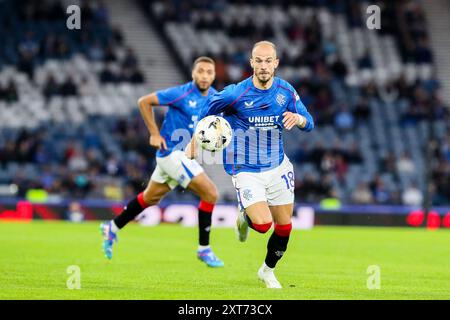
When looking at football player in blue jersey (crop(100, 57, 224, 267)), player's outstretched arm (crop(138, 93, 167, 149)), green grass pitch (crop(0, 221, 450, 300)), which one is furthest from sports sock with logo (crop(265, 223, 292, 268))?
player's outstretched arm (crop(138, 93, 167, 149))

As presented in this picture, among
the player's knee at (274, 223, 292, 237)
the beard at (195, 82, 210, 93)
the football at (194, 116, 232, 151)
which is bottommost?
the player's knee at (274, 223, 292, 237)

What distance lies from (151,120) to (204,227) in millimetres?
1766

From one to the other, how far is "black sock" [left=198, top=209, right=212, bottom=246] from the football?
3.00 m

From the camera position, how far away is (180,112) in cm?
1423

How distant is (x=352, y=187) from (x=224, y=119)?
64.5 ft

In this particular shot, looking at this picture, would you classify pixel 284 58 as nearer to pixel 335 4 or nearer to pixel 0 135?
pixel 335 4

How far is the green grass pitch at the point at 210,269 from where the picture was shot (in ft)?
33.8

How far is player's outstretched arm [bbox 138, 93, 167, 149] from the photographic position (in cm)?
1398

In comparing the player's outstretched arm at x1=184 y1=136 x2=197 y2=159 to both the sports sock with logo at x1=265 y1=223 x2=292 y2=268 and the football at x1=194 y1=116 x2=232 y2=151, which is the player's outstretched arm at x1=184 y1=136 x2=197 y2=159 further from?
the sports sock with logo at x1=265 y1=223 x2=292 y2=268

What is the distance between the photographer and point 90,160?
1125 inches

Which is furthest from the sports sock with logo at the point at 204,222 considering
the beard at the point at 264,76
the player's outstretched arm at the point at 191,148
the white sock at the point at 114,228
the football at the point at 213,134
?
the beard at the point at 264,76

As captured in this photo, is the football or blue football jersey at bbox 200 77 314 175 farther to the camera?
blue football jersey at bbox 200 77 314 175

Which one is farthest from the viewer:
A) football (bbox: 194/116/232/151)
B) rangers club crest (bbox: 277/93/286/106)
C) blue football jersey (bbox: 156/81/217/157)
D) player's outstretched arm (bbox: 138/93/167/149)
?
blue football jersey (bbox: 156/81/217/157)

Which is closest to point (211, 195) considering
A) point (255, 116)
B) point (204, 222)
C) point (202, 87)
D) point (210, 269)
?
point (204, 222)
